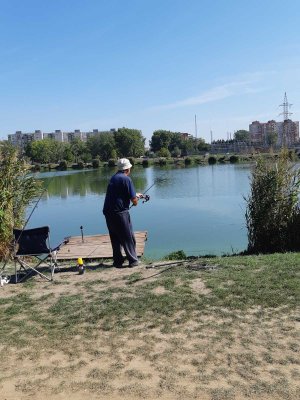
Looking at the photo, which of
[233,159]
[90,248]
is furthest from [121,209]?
[233,159]

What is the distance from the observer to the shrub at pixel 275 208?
911cm

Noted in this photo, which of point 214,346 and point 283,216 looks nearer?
point 214,346

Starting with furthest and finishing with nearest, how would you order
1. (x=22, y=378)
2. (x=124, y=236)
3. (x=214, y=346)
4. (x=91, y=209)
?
(x=91, y=209), (x=124, y=236), (x=214, y=346), (x=22, y=378)

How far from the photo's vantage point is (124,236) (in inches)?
257

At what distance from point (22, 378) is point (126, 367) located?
832 millimetres

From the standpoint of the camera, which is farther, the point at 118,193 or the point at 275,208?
the point at 275,208

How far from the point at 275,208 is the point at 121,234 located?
4170 mm

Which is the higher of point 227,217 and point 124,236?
point 124,236

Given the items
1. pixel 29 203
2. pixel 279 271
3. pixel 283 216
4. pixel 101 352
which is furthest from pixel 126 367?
pixel 29 203

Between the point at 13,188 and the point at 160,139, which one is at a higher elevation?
the point at 160,139

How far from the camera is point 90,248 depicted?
9.00 meters

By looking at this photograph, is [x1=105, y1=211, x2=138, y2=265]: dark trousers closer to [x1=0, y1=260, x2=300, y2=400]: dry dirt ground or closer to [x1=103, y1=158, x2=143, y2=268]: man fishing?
[x1=103, y1=158, x2=143, y2=268]: man fishing

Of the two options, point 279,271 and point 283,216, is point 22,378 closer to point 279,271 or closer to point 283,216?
point 279,271

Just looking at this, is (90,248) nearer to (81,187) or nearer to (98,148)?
(81,187)
